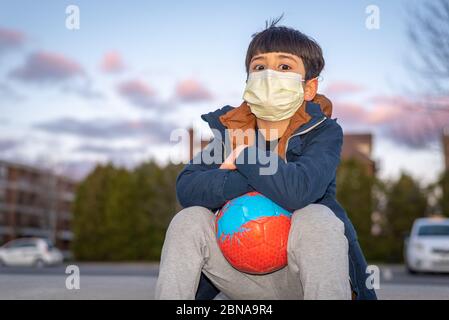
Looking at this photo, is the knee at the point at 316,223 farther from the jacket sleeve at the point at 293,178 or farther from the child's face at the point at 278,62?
the child's face at the point at 278,62

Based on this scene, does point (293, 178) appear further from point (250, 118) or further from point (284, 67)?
point (284, 67)

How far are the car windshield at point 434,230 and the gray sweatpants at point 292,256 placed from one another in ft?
51.0

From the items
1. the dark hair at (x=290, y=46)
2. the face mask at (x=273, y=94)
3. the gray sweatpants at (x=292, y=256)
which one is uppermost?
the dark hair at (x=290, y=46)

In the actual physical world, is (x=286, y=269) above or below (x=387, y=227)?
above

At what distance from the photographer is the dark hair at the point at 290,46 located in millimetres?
3351

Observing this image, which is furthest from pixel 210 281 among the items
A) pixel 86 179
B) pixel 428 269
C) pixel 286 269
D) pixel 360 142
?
pixel 360 142

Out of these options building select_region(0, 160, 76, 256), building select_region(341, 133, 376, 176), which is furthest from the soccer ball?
building select_region(0, 160, 76, 256)

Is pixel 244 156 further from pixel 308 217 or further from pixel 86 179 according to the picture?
pixel 86 179

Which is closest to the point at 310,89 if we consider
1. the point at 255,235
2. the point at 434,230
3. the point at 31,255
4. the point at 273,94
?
the point at 273,94

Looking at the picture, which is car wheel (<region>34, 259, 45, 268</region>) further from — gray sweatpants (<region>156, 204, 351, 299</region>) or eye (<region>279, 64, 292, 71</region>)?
gray sweatpants (<region>156, 204, 351, 299</region>)

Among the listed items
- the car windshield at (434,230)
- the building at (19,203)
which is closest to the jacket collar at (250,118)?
the car windshield at (434,230)

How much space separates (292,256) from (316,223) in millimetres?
214

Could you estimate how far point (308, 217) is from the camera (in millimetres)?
2611
